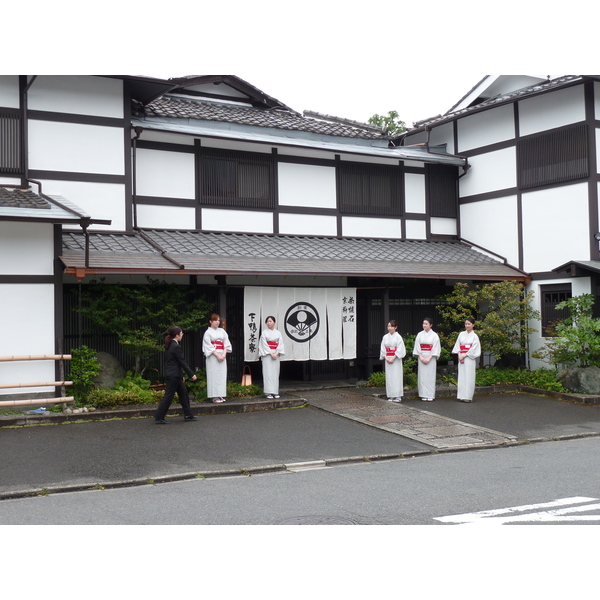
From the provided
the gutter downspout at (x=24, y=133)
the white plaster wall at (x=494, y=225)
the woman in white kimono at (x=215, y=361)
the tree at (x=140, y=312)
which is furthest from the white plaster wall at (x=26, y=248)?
the white plaster wall at (x=494, y=225)

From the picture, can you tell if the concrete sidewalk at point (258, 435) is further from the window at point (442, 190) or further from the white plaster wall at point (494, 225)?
the window at point (442, 190)

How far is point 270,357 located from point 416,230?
22.1ft

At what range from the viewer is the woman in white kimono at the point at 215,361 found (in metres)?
12.7

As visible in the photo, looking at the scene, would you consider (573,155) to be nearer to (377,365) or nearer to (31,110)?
(377,365)

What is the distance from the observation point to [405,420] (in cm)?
1197


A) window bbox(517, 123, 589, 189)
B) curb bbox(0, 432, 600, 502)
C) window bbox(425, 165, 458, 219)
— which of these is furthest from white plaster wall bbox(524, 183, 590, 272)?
curb bbox(0, 432, 600, 502)

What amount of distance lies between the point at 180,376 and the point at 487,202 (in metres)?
10.6

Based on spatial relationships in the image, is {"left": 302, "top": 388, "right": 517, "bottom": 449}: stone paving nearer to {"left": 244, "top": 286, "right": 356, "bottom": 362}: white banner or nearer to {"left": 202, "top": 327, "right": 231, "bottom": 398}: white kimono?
{"left": 244, "top": 286, "right": 356, "bottom": 362}: white banner

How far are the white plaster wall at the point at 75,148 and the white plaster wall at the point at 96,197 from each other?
29 centimetres

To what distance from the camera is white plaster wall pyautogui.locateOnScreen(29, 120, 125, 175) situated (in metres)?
13.3

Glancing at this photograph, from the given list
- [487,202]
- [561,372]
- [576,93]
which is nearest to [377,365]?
[561,372]

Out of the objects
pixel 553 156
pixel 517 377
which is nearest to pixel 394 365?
pixel 517 377

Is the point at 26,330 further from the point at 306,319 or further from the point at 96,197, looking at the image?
the point at 306,319

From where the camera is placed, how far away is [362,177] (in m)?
17.3
